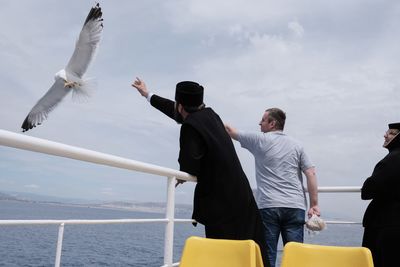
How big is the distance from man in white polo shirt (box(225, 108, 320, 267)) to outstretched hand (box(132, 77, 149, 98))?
68 cm

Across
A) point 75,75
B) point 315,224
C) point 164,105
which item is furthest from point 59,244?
point 75,75

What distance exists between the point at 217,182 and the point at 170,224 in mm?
402

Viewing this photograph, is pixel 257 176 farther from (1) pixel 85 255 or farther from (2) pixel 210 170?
(1) pixel 85 255

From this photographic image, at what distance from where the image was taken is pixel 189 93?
8.93 feet

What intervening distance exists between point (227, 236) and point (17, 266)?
5180 centimetres

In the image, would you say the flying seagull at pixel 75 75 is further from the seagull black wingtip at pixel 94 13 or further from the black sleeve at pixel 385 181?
the black sleeve at pixel 385 181

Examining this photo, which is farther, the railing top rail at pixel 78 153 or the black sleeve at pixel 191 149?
the black sleeve at pixel 191 149

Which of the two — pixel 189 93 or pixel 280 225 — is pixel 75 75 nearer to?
pixel 280 225

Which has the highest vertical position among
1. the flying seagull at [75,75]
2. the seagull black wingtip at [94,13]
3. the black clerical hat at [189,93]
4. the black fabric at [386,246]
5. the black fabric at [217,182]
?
the seagull black wingtip at [94,13]

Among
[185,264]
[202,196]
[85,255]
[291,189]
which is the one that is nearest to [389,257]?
[291,189]

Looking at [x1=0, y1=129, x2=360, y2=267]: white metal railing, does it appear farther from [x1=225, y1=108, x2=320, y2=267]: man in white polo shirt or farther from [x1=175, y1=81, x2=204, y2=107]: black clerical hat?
[x1=225, y1=108, x2=320, y2=267]: man in white polo shirt

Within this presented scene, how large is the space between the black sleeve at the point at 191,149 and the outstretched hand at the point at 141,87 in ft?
3.23

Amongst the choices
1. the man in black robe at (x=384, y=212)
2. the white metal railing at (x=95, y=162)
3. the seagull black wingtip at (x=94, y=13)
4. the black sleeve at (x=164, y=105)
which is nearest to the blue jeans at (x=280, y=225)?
the man in black robe at (x=384, y=212)

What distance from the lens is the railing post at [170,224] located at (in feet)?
8.59
